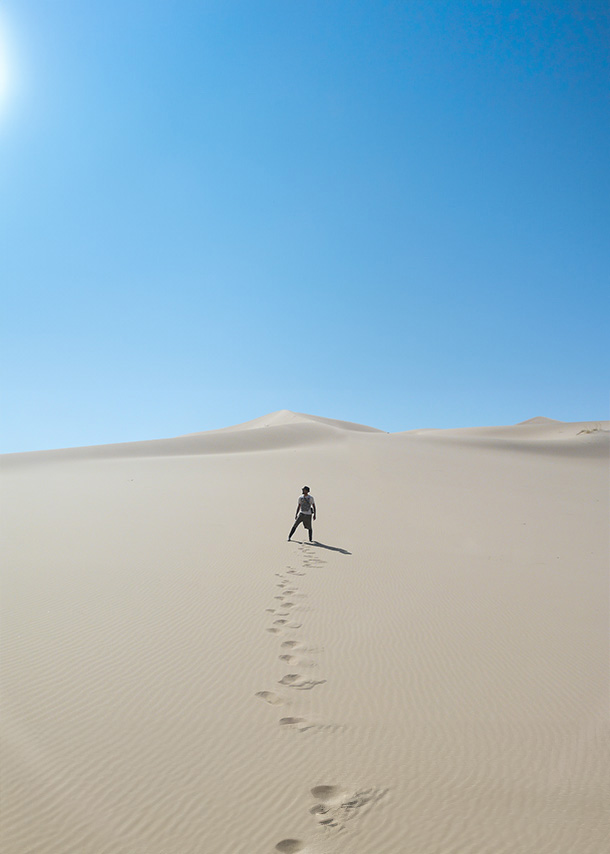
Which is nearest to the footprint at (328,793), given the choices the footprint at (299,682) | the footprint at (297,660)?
the footprint at (299,682)

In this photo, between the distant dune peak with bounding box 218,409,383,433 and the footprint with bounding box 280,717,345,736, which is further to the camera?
the distant dune peak with bounding box 218,409,383,433

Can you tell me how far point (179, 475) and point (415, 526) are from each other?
1285 centimetres

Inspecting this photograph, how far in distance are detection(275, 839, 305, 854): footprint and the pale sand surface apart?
1cm

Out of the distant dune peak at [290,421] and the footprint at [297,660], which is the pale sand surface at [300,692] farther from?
the distant dune peak at [290,421]

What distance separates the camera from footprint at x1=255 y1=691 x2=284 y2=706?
460cm

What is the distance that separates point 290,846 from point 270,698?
1743mm

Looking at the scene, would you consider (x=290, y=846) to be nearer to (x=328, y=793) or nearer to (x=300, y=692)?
(x=328, y=793)

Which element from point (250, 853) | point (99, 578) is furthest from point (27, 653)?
point (250, 853)

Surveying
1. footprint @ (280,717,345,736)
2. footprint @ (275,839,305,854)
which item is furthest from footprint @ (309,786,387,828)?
footprint @ (280,717,345,736)

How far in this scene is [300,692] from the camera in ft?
15.8

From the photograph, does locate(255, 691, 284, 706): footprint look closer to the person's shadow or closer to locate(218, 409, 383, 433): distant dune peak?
the person's shadow

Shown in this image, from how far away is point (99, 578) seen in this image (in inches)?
334

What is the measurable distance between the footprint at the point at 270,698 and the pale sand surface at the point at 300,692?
0.02 m

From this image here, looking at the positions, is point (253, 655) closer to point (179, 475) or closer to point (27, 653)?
point (27, 653)
